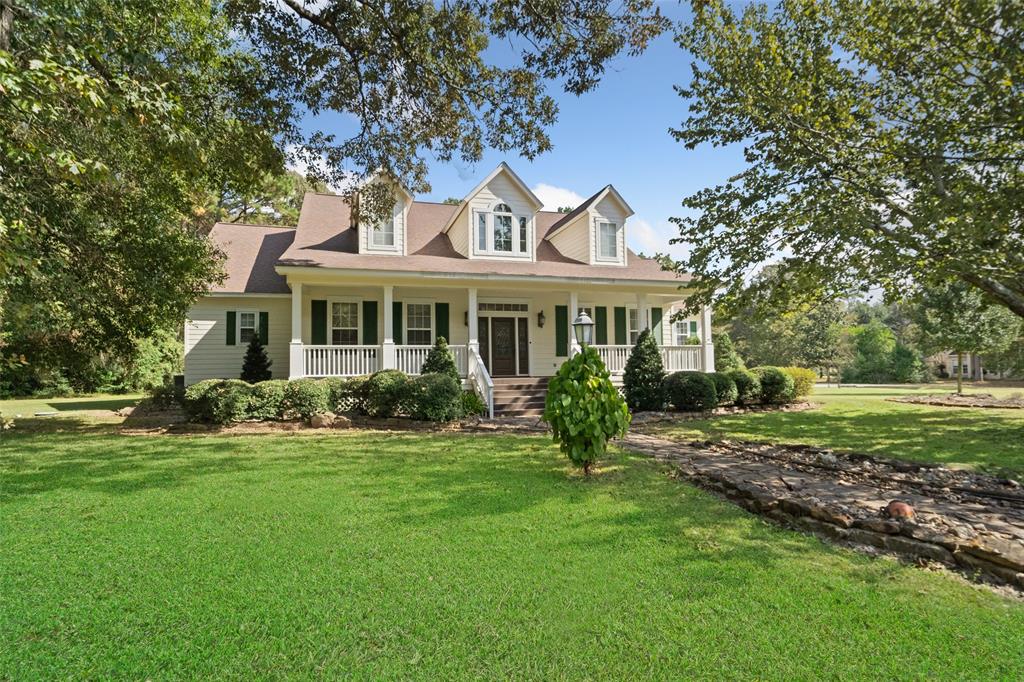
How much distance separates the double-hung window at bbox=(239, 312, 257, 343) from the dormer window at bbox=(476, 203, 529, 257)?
7.19 meters

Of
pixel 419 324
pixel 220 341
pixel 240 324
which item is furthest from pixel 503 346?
pixel 220 341

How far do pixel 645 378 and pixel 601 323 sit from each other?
13.5 feet

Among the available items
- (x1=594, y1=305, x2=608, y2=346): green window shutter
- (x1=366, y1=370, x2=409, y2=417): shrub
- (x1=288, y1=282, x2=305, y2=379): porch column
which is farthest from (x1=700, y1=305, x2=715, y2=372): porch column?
(x1=288, y1=282, x2=305, y2=379): porch column

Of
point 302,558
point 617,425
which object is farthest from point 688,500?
point 302,558

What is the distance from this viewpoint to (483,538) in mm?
4055

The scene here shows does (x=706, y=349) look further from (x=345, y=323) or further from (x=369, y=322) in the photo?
(x=345, y=323)

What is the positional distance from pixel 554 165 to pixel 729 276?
181 inches

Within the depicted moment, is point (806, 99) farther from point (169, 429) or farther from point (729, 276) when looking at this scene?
point (169, 429)

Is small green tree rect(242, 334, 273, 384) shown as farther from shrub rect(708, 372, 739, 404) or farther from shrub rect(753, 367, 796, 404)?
shrub rect(753, 367, 796, 404)

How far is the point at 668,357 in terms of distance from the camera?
1541 cm

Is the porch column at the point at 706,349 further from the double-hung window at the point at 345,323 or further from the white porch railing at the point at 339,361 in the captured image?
the double-hung window at the point at 345,323

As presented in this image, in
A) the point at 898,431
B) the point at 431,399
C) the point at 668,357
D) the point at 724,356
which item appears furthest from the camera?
the point at 724,356

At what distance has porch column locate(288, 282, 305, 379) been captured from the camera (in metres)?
12.4

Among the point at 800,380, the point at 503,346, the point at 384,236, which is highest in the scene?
the point at 384,236
